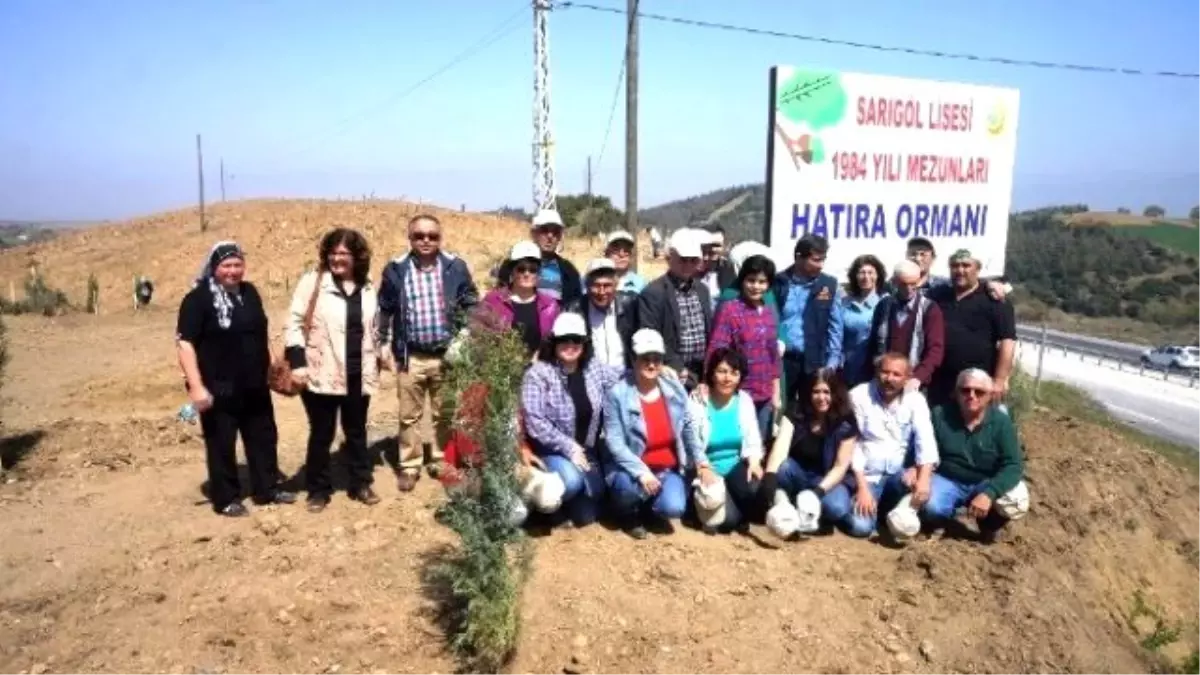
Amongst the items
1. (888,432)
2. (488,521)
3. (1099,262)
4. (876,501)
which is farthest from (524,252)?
(1099,262)

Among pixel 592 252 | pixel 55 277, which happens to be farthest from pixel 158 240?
pixel 592 252

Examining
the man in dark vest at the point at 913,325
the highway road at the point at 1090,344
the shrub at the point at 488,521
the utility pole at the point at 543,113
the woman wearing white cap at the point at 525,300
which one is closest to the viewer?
the shrub at the point at 488,521

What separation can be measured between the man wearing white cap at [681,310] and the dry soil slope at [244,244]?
50.1ft

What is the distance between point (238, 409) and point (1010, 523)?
16.6 feet

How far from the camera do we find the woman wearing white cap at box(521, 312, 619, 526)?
176 inches

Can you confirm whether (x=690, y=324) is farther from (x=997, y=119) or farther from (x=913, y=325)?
(x=997, y=119)

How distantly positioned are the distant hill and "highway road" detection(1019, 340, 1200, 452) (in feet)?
67.8

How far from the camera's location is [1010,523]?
5379 mm

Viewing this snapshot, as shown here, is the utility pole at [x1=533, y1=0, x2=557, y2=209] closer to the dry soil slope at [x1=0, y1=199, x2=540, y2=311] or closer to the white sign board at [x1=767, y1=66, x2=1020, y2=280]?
the dry soil slope at [x1=0, y1=199, x2=540, y2=311]

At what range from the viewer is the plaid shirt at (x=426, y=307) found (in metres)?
4.90

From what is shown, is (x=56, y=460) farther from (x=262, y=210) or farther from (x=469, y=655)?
(x=262, y=210)

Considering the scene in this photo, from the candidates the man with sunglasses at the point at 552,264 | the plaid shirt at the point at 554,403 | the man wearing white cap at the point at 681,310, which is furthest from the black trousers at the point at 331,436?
the man wearing white cap at the point at 681,310

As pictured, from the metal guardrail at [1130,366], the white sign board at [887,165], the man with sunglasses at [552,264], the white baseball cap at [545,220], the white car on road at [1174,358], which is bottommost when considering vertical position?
the metal guardrail at [1130,366]

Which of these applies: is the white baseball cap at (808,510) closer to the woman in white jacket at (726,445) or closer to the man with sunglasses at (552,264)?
the woman in white jacket at (726,445)
